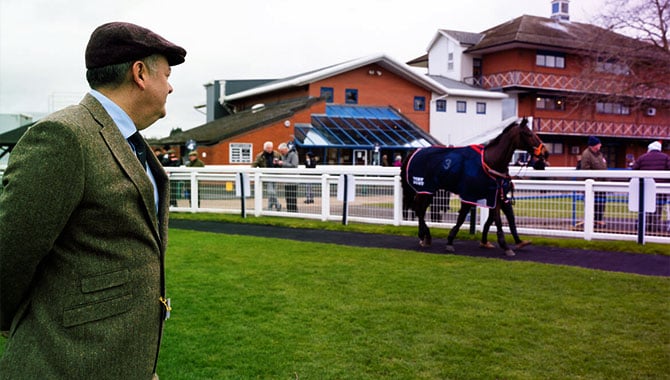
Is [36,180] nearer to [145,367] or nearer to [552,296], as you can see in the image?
[145,367]

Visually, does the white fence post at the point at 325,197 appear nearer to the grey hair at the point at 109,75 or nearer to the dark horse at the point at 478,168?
the dark horse at the point at 478,168

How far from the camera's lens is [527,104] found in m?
44.3

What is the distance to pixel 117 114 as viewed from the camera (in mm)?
2061

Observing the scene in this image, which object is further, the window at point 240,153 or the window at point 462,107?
the window at point 462,107

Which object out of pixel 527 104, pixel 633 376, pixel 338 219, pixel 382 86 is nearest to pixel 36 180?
pixel 633 376

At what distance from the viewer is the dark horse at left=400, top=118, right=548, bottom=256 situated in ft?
32.1

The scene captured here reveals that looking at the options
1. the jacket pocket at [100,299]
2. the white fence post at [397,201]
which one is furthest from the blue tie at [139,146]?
the white fence post at [397,201]

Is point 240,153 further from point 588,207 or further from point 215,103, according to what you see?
point 588,207

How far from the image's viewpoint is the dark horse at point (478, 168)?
386 inches

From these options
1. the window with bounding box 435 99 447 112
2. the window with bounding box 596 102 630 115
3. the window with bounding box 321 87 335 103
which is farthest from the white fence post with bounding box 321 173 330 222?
the window with bounding box 596 102 630 115

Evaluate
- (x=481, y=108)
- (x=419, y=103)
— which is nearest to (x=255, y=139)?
(x=419, y=103)

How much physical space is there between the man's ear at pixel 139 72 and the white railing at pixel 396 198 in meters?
10.1

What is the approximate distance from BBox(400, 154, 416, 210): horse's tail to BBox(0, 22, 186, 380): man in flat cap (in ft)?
30.9

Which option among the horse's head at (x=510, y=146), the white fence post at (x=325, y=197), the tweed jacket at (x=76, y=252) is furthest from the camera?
the white fence post at (x=325, y=197)
